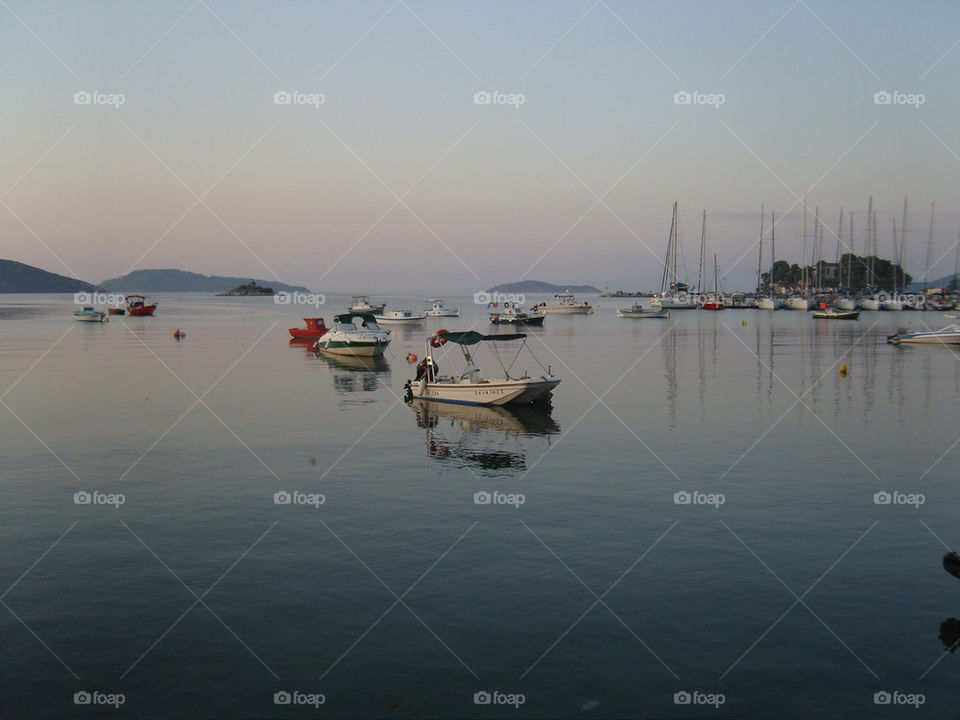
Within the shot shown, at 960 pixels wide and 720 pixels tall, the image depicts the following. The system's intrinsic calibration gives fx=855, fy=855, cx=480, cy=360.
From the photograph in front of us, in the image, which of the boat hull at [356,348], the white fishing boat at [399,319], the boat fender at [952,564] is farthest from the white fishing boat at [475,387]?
the white fishing boat at [399,319]

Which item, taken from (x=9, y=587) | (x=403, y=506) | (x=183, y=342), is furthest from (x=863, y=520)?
(x=183, y=342)

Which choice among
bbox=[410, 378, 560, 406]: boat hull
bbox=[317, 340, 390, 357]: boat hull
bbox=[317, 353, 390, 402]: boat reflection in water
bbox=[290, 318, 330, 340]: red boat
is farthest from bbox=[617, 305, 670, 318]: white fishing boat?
bbox=[410, 378, 560, 406]: boat hull

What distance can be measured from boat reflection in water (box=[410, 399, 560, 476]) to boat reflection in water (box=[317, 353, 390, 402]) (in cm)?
748

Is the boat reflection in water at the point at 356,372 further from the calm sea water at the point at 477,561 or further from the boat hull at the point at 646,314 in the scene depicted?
the boat hull at the point at 646,314

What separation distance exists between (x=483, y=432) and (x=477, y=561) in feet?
59.8

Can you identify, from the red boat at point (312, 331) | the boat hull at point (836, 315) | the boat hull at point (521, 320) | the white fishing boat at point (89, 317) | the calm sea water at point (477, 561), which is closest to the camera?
the calm sea water at point (477, 561)

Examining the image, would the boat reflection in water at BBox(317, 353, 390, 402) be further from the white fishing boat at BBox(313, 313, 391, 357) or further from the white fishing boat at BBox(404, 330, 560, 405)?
the white fishing boat at BBox(404, 330, 560, 405)

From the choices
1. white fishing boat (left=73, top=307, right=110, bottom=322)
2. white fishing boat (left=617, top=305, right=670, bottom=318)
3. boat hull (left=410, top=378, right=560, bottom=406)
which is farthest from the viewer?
white fishing boat (left=617, top=305, right=670, bottom=318)

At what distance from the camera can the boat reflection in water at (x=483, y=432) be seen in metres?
32.0

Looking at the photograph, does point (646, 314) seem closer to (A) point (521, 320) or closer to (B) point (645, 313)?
(B) point (645, 313)

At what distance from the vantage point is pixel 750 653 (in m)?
15.6

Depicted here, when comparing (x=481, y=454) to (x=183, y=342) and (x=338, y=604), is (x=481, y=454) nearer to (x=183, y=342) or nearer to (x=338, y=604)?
(x=338, y=604)

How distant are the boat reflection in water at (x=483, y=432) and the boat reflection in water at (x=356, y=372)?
7484 millimetres

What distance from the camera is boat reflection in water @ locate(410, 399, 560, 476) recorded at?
105 feet
